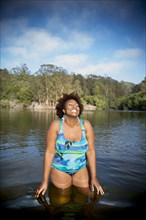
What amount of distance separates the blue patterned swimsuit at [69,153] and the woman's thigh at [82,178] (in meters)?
0.12

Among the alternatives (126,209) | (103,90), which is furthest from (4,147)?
(103,90)

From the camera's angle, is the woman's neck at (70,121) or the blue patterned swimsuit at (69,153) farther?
the woman's neck at (70,121)

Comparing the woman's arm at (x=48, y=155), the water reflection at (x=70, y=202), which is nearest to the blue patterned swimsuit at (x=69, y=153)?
the woman's arm at (x=48, y=155)

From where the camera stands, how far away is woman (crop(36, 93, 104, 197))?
3.86 metres

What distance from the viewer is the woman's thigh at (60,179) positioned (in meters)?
4.04

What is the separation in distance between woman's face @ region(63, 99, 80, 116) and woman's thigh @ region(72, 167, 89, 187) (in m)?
1.11

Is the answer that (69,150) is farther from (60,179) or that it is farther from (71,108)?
(71,108)

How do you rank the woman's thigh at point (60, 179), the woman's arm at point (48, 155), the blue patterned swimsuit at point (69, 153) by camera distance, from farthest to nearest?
the woman's thigh at point (60, 179) → the blue patterned swimsuit at point (69, 153) → the woman's arm at point (48, 155)

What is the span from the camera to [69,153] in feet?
12.9

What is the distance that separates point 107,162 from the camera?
722 centimetres

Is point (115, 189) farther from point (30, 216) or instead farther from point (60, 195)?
point (30, 216)

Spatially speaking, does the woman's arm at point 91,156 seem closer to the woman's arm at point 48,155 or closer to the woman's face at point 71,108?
the woman's face at point 71,108

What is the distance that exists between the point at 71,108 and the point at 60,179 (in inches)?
53.8

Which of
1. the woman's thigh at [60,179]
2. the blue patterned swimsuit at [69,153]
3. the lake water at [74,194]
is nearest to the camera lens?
the lake water at [74,194]
